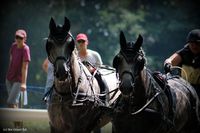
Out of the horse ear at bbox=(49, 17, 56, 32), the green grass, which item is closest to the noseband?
the horse ear at bbox=(49, 17, 56, 32)

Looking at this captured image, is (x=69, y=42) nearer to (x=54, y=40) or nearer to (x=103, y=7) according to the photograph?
(x=54, y=40)

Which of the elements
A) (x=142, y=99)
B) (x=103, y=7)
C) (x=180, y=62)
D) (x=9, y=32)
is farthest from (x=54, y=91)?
(x=103, y=7)

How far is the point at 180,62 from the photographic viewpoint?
11422 millimetres

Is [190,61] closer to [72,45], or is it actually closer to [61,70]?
[72,45]

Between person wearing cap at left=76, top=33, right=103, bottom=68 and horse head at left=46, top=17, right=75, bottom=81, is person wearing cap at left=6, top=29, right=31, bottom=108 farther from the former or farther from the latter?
horse head at left=46, top=17, right=75, bottom=81

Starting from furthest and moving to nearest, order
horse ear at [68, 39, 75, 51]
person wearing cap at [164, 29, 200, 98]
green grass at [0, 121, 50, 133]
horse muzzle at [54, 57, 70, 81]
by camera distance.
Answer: green grass at [0, 121, 50, 133]
person wearing cap at [164, 29, 200, 98]
horse ear at [68, 39, 75, 51]
horse muzzle at [54, 57, 70, 81]

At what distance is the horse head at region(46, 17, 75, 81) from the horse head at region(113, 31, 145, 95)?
2.49ft

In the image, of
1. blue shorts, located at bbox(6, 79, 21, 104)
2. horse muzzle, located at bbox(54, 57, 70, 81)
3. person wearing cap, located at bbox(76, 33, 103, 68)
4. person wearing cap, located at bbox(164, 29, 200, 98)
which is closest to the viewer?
horse muzzle, located at bbox(54, 57, 70, 81)

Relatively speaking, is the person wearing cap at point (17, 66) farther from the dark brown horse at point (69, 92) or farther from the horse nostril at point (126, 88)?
the horse nostril at point (126, 88)

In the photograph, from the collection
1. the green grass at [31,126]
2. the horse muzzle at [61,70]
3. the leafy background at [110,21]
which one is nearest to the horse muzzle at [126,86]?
the horse muzzle at [61,70]

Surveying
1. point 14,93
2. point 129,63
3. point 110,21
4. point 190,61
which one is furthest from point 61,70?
point 110,21

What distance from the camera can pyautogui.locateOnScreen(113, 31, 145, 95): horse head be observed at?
8.98 meters

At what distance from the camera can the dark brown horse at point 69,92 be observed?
9555 mm

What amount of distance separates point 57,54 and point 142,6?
24.9m
